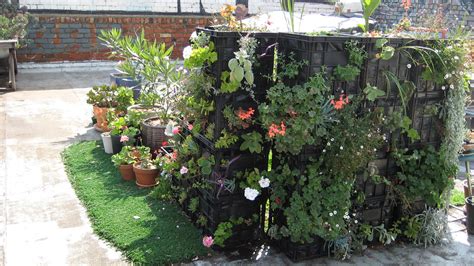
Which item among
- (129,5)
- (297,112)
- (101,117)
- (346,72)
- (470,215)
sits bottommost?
(470,215)

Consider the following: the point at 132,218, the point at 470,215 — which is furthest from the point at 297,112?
the point at 470,215

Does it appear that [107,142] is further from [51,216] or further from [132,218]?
[132,218]

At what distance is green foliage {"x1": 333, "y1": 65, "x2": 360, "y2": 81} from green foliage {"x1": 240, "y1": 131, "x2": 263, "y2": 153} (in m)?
0.65

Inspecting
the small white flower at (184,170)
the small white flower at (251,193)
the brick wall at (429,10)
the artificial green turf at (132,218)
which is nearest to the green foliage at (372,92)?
the small white flower at (251,193)

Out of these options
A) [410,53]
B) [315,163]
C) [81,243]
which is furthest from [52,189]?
[410,53]

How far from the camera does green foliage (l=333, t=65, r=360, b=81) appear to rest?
2975 mm

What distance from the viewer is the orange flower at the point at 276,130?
2.86 metres

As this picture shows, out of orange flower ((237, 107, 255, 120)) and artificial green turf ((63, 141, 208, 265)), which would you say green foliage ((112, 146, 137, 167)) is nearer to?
artificial green turf ((63, 141, 208, 265))

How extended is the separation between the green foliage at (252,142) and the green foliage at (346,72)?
2.14 ft

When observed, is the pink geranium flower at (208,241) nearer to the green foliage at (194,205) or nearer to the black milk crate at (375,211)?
the green foliage at (194,205)

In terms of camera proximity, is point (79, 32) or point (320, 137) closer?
point (320, 137)

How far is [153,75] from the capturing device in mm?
4855

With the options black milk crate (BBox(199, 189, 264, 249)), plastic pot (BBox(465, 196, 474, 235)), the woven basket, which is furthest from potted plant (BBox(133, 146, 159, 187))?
plastic pot (BBox(465, 196, 474, 235))

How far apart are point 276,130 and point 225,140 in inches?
16.0
